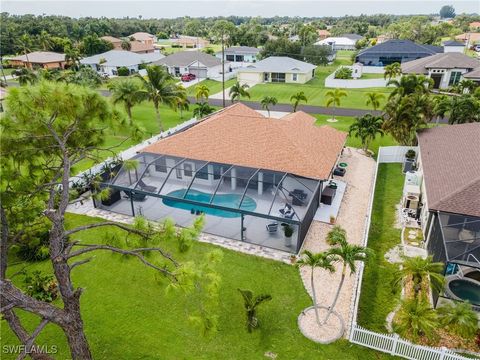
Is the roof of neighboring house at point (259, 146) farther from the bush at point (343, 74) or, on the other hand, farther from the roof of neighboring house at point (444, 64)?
the bush at point (343, 74)

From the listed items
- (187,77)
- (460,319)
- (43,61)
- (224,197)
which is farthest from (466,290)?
(43,61)

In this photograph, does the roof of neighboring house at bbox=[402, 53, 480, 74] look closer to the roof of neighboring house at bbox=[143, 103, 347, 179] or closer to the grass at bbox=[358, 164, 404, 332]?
the grass at bbox=[358, 164, 404, 332]

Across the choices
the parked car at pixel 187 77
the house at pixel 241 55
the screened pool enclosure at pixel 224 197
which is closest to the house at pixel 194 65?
the parked car at pixel 187 77

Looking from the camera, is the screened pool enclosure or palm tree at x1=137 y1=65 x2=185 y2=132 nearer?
the screened pool enclosure

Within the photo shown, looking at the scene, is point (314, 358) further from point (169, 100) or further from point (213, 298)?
point (169, 100)

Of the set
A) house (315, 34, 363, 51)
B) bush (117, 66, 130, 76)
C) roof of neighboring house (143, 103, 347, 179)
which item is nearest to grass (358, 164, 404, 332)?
roof of neighboring house (143, 103, 347, 179)
